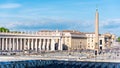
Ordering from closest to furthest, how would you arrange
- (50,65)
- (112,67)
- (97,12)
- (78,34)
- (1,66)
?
(1,66)
(112,67)
(50,65)
(97,12)
(78,34)

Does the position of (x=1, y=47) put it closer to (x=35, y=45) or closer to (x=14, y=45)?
(x=14, y=45)

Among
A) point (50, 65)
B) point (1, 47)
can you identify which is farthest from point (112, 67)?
point (1, 47)

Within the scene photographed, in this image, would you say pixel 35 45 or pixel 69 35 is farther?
pixel 69 35

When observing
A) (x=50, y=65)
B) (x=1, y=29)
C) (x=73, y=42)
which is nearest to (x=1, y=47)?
(x=1, y=29)

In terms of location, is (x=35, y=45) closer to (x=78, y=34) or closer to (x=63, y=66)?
(x=78, y=34)

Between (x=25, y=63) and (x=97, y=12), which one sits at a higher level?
(x=97, y=12)

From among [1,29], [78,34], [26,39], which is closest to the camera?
[26,39]
